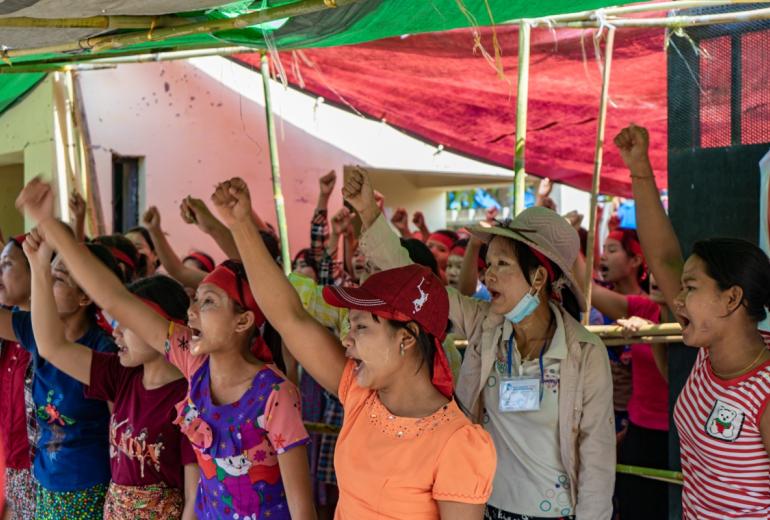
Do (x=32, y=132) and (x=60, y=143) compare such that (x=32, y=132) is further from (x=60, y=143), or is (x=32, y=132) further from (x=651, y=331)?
(x=651, y=331)

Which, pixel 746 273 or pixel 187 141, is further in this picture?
pixel 187 141

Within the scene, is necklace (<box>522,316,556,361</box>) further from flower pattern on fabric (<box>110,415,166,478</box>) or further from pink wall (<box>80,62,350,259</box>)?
pink wall (<box>80,62,350,259</box>)

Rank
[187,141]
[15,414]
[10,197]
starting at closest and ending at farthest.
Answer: [15,414], [187,141], [10,197]

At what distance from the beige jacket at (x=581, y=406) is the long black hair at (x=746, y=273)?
0.41m

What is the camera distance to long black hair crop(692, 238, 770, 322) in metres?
2.36

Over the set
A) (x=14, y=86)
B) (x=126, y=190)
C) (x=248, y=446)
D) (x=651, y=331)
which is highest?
(x=14, y=86)

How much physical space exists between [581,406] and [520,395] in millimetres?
178

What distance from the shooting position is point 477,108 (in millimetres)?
6004

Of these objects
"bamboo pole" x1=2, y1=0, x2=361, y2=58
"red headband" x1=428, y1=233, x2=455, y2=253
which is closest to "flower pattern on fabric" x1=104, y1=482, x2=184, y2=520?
"bamboo pole" x1=2, y1=0, x2=361, y2=58

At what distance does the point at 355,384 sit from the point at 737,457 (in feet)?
3.41

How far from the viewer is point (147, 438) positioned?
289 centimetres

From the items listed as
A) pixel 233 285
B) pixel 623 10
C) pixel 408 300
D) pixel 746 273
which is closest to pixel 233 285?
pixel 233 285

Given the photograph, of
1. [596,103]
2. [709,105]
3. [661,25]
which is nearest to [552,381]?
[709,105]

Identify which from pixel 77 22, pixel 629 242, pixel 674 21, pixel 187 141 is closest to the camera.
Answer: pixel 77 22
